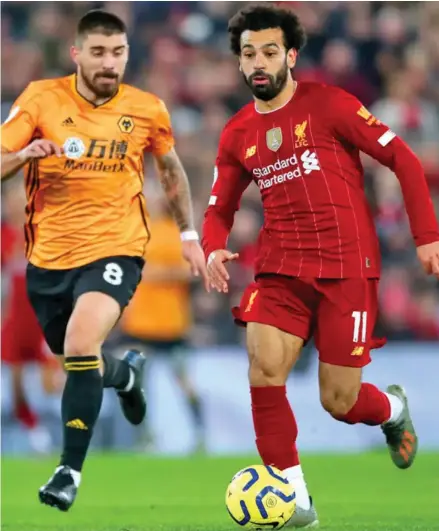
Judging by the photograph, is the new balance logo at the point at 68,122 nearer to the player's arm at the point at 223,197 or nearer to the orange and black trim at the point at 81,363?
the player's arm at the point at 223,197

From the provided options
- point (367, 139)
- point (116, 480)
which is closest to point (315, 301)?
point (367, 139)

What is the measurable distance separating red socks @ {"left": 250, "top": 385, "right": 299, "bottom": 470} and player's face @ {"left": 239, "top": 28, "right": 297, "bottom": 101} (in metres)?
1.45

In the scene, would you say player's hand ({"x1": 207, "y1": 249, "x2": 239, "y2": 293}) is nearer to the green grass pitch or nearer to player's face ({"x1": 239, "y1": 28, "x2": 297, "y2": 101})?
player's face ({"x1": 239, "y1": 28, "x2": 297, "y2": 101})

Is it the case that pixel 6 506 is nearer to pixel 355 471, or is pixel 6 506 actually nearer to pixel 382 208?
pixel 355 471

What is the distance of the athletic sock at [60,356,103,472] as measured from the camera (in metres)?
6.63

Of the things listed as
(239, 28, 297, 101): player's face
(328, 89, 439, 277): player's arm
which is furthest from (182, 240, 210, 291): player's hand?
(328, 89, 439, 277): player's arm

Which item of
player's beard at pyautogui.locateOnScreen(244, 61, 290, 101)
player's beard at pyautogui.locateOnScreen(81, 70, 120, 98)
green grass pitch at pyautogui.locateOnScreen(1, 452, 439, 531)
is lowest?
green grass pitch at pyautogui.locateOnScreen(1, 452, 439, 531)

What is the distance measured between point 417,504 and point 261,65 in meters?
2.97

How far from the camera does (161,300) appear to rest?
526 inches

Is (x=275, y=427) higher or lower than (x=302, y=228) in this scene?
lower

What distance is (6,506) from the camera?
818 cm

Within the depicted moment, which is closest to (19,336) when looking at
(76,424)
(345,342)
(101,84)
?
(101,84)

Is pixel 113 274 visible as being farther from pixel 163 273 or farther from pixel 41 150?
pixel 163 273

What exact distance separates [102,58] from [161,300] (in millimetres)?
6474
